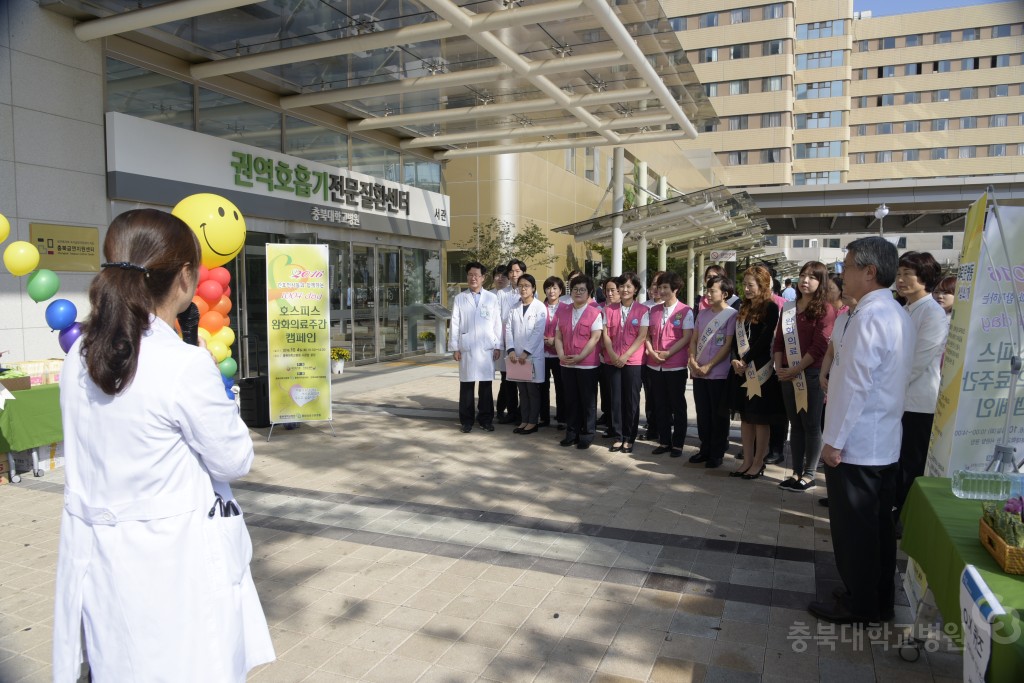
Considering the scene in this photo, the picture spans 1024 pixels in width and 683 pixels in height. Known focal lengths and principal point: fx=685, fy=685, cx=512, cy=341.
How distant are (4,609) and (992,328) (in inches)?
223

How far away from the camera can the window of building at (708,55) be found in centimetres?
5881

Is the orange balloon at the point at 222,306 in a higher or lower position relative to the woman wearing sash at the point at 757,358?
higher

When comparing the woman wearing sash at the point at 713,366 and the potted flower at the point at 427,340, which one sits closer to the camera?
the woman wearing sash at the point at 713,366

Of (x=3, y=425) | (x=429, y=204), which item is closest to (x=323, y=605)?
(x=3, y=425)

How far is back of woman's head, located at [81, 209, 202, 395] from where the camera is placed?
5.41 feet

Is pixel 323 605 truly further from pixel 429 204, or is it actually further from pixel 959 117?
pixel 959 117

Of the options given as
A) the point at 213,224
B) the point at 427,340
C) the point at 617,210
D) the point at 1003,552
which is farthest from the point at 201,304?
the point at 617,210

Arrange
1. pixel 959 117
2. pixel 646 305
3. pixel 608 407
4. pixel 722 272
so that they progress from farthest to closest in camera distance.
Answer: pixel 959 117, pixel 608 407, pixel 646 305, pixel 722 272

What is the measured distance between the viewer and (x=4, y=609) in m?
3.71

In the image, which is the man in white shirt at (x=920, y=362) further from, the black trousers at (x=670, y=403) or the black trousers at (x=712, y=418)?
the black trousers at (x=670, y=403)

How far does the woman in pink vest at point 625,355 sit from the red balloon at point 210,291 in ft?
12.2

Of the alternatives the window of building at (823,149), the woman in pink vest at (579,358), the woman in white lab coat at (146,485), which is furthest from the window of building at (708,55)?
the woman in white lab coat at (146,485)

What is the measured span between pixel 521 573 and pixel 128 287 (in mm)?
3048

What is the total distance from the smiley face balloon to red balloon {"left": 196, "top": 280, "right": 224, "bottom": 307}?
690 mm
